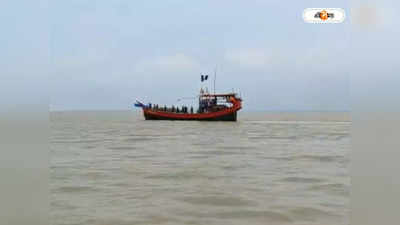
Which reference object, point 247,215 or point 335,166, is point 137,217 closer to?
point 247,215

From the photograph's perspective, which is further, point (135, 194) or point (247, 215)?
point (135, 194)

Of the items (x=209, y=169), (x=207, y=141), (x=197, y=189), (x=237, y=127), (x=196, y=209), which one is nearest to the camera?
(x=196, y=209)

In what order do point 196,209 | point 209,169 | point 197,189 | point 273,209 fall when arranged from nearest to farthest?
point 273,209 → point 196,209 → point 197,189 → point 209,169

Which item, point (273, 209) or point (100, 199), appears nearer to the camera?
point (273, 209)

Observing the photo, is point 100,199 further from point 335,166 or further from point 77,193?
point 335,166

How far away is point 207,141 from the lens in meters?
4.64

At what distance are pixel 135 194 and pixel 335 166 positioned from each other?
1066 mm
